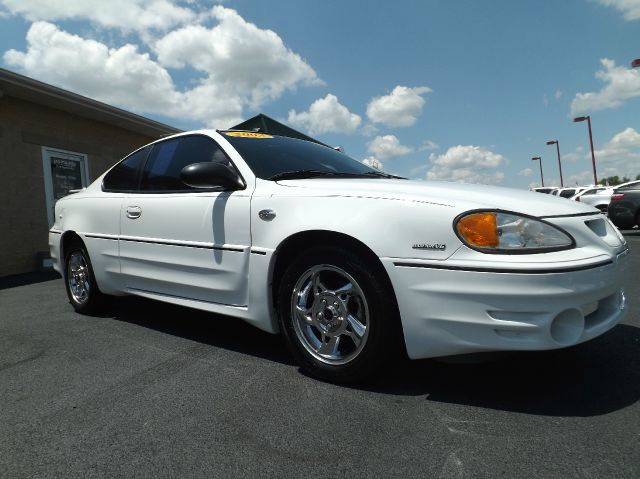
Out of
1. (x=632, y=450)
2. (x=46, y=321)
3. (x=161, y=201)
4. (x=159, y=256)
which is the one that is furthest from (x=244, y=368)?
(x=46, y=321)

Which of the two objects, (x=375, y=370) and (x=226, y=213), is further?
(x=226, y=213)

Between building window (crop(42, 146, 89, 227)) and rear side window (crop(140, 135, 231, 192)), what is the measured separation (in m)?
5.93

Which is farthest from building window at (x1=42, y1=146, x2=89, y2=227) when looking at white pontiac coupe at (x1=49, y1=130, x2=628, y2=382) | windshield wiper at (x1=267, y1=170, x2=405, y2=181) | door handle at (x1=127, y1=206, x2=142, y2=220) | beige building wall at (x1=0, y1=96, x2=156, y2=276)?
windshield wiper at (x1=267, y1=170, x2=405, y2=181)

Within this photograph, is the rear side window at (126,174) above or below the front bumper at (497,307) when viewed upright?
above

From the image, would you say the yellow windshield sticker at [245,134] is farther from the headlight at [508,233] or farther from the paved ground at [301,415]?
the headlight at [508,233]

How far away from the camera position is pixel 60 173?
8.88 metres

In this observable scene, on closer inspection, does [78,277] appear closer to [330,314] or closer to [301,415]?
[330,314]

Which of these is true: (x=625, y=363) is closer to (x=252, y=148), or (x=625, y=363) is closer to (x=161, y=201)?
(x=252, y=148)

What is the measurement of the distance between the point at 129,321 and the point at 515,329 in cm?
316

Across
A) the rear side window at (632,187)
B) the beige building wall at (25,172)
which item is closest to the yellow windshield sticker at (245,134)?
the beige building wall at (25,172)

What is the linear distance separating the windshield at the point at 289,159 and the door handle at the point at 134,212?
89 centimetres

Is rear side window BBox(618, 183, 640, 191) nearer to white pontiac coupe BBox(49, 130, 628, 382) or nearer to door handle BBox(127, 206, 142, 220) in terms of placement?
white pontiac coupe BBox(49, 130, 628, 382)

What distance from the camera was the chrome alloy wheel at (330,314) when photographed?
7.34 ft

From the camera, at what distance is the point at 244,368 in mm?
2570
